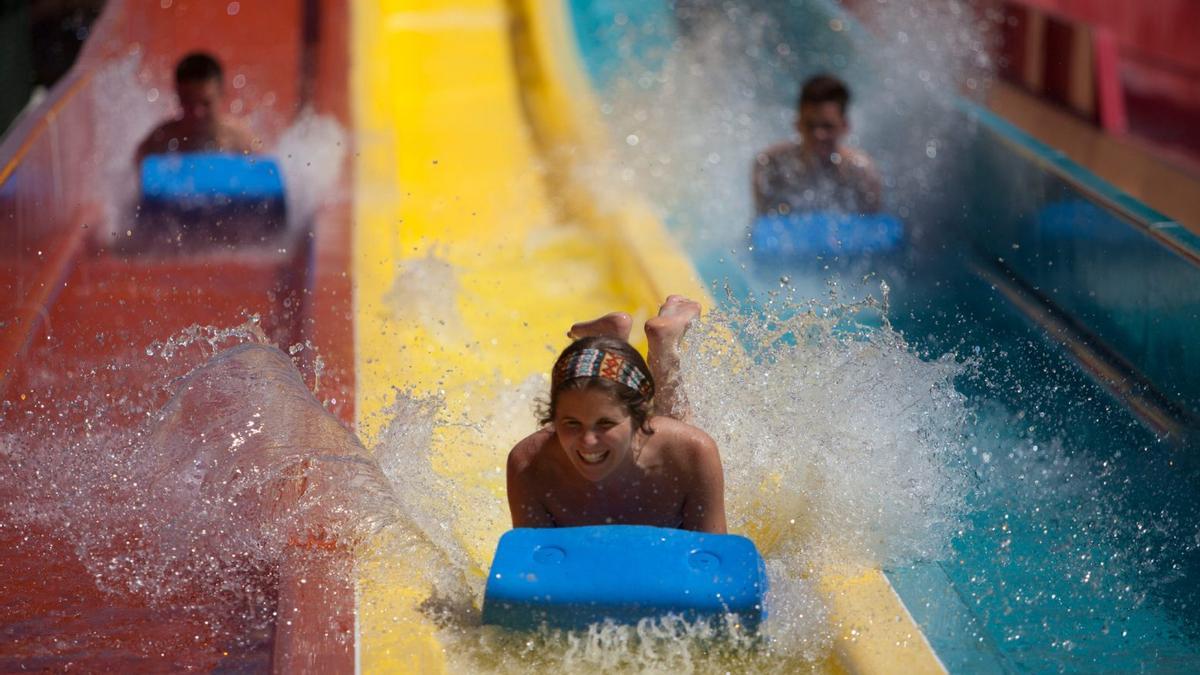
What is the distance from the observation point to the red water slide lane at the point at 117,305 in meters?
2.33

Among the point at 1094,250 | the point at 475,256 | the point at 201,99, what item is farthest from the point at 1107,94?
the point at 201,99

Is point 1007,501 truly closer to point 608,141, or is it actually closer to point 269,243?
point 269,243

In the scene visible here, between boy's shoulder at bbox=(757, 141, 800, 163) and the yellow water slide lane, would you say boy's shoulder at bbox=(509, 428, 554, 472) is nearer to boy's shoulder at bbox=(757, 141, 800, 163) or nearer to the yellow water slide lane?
the yellow water slide lane

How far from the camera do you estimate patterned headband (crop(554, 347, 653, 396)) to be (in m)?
2.40

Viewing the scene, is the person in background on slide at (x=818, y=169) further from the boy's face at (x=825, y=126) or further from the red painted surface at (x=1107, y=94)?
the red painted surface at (x=1107, y=94)

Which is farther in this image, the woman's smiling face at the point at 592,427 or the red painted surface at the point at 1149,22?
the red painted surface at the point at 1149,22

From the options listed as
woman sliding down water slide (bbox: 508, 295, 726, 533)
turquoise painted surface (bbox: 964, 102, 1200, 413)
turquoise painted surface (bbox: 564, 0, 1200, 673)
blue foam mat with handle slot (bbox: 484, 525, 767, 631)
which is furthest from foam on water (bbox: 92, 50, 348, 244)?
blue foam mat with handle slot (bbox: 484, 525, 767, 631)

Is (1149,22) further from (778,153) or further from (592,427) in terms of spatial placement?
(592,427)

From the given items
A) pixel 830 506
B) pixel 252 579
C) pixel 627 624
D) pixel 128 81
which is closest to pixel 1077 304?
pixel 830 506

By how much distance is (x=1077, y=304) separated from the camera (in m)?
3.82

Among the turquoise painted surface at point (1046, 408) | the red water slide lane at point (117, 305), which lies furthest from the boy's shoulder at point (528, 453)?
the turquoise painted surface at point (1046, 408)

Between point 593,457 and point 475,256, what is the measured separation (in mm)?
2231

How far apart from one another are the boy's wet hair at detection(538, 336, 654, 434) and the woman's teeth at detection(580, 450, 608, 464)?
9 cm

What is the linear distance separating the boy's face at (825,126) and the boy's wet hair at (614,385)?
2.55 m
